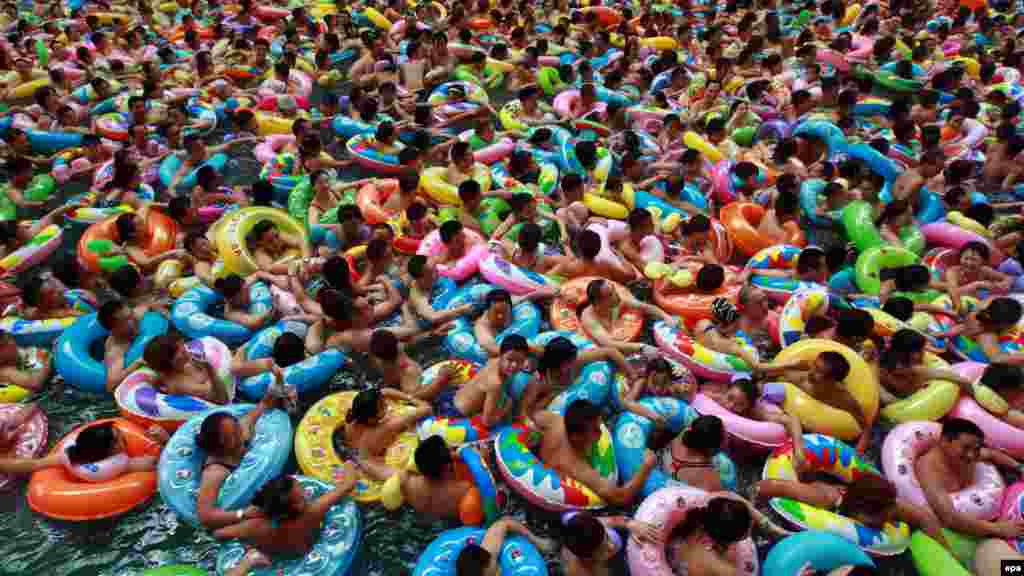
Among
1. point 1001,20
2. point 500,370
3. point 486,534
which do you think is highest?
point 1001,20

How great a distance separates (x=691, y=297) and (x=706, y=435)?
7.12 ft

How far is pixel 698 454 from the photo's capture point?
4.56 meters

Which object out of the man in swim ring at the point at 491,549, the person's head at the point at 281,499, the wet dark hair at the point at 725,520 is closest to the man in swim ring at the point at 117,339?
the person's head at the point at 281,499

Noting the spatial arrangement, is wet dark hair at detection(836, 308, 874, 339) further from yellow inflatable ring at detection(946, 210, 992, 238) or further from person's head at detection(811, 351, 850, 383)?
yellow inflatable ring at detection(946, 210, 992, 238)

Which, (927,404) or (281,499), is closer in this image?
(281,499)

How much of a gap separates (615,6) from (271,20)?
25.6ft

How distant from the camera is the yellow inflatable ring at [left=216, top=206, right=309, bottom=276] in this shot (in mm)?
6816

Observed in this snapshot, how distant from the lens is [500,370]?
507 cm

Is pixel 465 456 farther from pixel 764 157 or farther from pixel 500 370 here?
pixel 764 157

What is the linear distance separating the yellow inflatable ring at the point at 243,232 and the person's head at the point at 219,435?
2.52 m

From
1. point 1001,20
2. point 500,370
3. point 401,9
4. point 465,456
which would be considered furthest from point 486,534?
point 1001,20

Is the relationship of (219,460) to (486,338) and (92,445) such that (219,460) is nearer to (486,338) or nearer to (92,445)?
(92,445)

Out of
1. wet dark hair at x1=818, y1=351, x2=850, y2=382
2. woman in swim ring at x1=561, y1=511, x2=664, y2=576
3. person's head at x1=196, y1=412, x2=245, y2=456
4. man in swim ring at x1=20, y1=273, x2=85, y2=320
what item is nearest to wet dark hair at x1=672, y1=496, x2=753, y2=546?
woman in swim ring at x1=561, y1=511, x2=664, y2=576

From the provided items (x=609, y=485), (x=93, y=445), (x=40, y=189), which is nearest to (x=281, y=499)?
(x=93, y=445)
